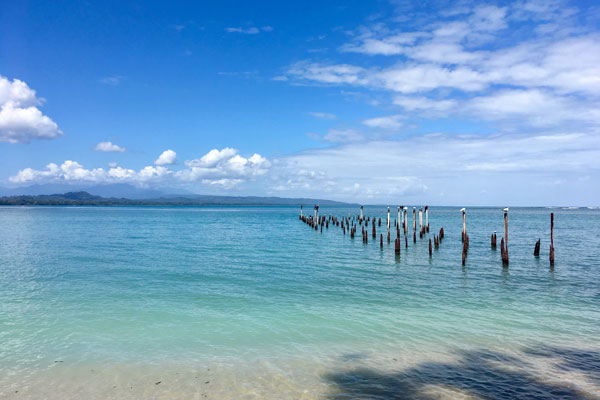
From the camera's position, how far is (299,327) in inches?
469

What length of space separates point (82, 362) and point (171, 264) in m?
15.1

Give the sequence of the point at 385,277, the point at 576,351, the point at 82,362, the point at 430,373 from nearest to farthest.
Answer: the point at 430,373 → the point at 82,362 → the point at 576,351 → the point at 385,277

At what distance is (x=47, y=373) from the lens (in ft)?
28.3

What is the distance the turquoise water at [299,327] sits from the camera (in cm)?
→ 829

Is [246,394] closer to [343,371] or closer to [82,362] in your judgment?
[343,371]

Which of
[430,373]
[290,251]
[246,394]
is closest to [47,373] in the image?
[246,394]

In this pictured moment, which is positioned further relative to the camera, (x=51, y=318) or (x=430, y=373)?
(x=51, y=318)

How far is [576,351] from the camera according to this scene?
9867 mm

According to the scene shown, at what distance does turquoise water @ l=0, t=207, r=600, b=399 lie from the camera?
27.2ft

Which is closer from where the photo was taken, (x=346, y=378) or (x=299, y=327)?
(x=346, y=378)

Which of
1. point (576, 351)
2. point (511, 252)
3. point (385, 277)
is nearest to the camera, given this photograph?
point (576, 351)

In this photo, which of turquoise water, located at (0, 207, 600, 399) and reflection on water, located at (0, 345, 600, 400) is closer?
reflection on water, located at (0, 345, 600, 400)

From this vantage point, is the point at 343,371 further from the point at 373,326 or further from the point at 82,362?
the point at 82,362

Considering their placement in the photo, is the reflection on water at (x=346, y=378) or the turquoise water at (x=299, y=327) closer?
the reflection on water at (x=346, y=378)
